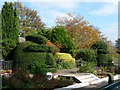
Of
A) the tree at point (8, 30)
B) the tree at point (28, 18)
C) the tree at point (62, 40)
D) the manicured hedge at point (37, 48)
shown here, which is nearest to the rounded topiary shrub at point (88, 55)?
the tree at point (62, 40)

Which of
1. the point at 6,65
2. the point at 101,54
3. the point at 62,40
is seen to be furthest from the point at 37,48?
the point at 101,54

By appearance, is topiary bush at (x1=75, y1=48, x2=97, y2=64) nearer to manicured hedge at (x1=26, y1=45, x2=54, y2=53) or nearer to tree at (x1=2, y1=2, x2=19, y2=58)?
→ manicured hedge at (x1=26, y1=45, x2=54, y2=53)

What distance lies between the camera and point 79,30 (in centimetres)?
3447

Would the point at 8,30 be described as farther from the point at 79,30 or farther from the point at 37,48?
the point at 79,30

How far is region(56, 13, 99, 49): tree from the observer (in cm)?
3428

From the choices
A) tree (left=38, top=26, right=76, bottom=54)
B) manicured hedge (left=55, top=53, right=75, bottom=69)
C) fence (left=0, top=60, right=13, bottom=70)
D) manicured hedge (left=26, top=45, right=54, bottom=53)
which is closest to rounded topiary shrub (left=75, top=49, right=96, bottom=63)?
manicured hedge (left=55, top=53, right=75, bottom=69)

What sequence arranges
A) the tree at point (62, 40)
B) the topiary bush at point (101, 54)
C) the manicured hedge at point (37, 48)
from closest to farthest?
the manicured hedge at point (37, 48) → the topiary bush at point (101, 54) → the tree at point (62, 40)

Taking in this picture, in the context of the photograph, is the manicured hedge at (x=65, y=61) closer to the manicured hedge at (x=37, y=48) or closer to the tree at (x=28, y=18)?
the manicured hedge at (x=37, y=48)

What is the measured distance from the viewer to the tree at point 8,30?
59.9 feet

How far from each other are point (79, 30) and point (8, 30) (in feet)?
60.5

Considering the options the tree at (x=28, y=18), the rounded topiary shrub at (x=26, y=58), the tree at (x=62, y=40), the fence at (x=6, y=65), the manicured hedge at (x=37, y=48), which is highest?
the tree at (x=28, y=18)

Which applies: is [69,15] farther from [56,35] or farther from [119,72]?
[119,72]

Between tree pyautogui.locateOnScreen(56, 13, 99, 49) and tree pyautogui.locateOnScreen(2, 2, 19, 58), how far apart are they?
1670 cm

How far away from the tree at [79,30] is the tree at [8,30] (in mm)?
16705
